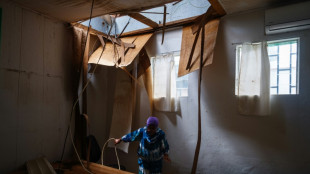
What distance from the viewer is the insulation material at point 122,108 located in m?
4.09

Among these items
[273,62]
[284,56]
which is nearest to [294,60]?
[284,56]

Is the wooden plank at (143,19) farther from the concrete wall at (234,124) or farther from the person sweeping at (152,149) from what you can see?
the person sweeping at (152,149)

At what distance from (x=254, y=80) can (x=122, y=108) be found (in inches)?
98.6

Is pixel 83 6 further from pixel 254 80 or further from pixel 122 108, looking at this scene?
pixel 254 80

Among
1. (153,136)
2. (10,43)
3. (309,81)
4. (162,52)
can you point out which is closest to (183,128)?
(153,136)

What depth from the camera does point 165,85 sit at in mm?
3812

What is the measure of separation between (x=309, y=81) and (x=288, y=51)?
51 centimetres

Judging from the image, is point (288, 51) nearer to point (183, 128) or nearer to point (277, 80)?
point (277, 80)

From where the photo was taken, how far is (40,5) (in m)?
3.03

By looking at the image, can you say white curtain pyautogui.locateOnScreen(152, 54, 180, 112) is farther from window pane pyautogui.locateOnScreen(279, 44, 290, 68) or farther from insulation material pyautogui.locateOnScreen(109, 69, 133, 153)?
window pane pyautogui.locateOnScreen(279, 44, 290, 68)

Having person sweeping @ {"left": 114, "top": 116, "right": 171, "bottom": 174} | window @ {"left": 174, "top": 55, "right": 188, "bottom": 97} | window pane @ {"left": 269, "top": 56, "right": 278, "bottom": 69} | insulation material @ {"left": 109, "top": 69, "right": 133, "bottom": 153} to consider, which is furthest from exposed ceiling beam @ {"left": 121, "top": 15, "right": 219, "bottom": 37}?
person sweeping @ {"left": 114, "top": 116, "right": 171, "bottom": 174}

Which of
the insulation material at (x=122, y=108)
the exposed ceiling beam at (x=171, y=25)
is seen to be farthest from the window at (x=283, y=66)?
the insulation material at (x=122, y=108)

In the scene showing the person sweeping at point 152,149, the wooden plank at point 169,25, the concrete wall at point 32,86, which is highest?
the wooden plank at point 169,25

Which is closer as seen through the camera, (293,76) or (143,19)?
(293,76)
